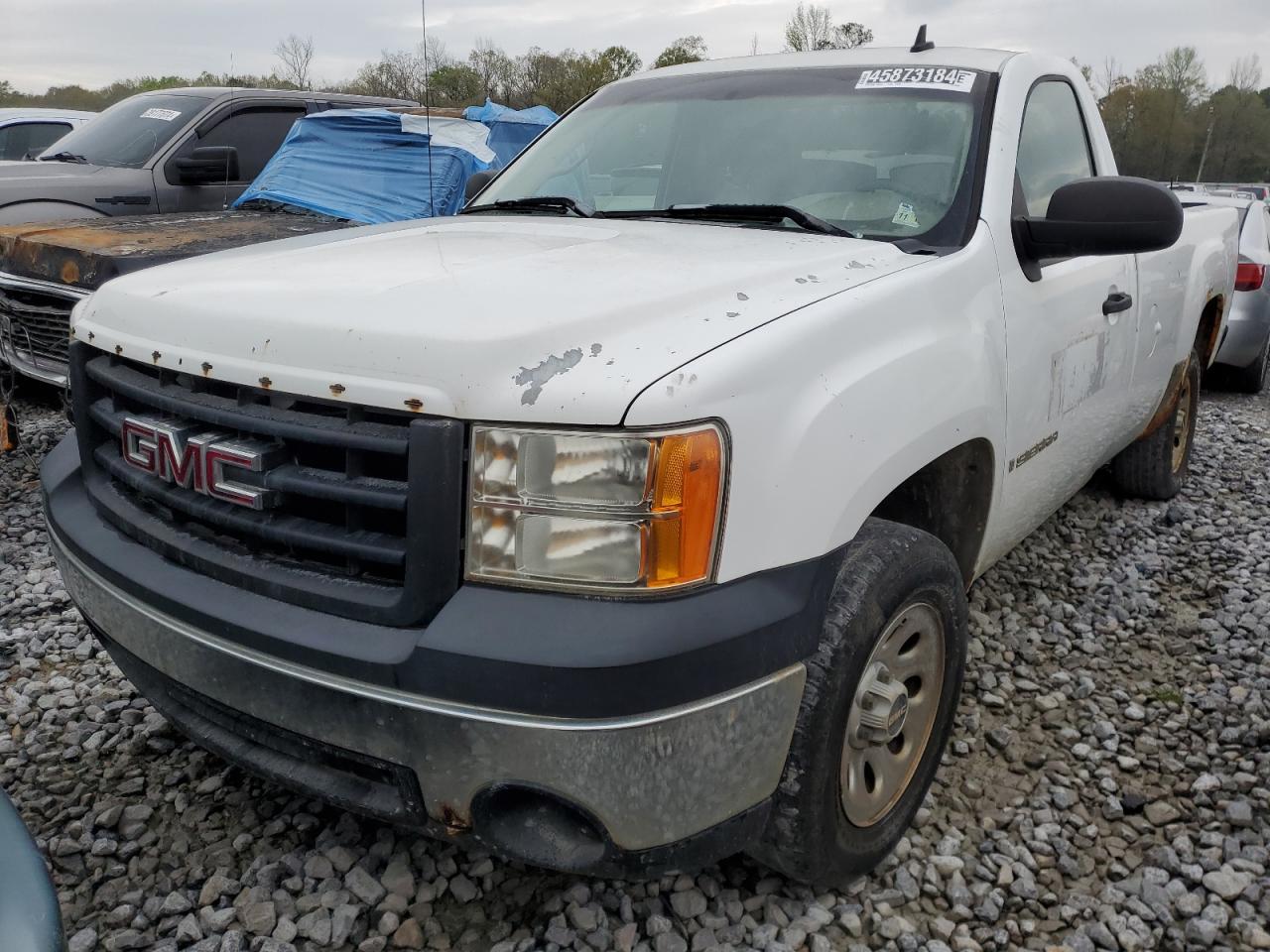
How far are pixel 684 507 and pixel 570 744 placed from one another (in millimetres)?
400

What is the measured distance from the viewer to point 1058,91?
3275mm

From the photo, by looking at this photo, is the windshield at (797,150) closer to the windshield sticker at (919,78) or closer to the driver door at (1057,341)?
the windshield sticker at (919,78)

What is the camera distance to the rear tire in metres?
4.43

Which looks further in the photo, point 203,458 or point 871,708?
point 871,708

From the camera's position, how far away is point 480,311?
178 centimetres

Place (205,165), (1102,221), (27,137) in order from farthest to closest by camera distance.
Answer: (27,137), (205,165), (1102,221)

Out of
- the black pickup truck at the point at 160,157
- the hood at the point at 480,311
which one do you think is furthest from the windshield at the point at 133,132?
the hood at the point at 480,311

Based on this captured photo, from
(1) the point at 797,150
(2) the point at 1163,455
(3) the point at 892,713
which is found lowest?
(2) the point at 1163,455

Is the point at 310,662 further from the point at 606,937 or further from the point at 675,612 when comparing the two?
the point at 606,937

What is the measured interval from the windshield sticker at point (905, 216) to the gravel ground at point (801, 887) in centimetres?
140

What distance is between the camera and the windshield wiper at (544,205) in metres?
2.99

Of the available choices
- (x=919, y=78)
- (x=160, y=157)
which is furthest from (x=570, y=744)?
(x=160, y=157)

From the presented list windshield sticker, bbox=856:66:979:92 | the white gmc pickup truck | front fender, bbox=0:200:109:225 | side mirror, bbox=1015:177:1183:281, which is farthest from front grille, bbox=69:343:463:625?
front fender, bbox=0:200:109:225

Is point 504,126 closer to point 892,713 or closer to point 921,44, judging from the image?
point 921,44
